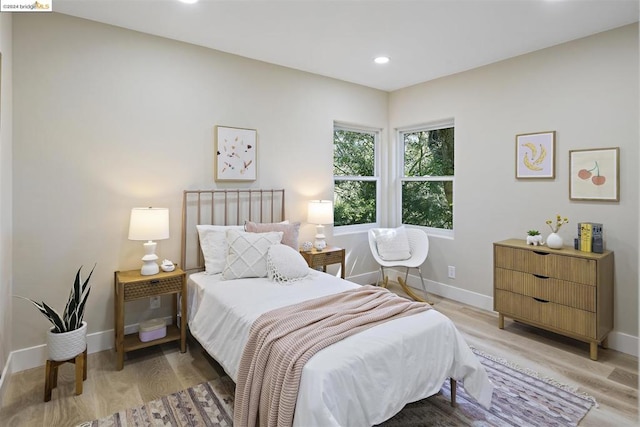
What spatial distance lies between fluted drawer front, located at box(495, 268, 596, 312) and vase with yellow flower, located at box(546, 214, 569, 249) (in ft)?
0.96

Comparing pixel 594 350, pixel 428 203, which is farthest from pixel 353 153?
pixel 594 350

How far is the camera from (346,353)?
169 cm

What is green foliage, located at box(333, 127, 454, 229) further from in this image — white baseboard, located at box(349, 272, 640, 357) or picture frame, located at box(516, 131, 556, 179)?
picture frame, located at box(516, 131, 556, 179)

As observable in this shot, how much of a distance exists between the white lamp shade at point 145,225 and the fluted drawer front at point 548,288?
298 centimetres

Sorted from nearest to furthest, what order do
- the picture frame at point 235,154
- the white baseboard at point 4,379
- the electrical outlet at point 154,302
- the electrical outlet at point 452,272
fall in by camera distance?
the white baseboard at point 4,379 < the electrical outlet at point 154,302 < the picture frame at point 235,154 < the electrical outlet at point 452,272

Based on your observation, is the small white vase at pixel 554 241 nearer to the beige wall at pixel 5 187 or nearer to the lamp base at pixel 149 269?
the lamp base at pixel 149 269

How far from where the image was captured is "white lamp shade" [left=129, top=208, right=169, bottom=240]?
2.69 meters

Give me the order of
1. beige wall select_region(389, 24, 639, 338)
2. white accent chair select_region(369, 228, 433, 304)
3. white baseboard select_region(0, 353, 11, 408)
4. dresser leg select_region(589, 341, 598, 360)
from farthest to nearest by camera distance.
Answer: white accent chair select_region(369, 228, 433, 304) < beige wall select_region(389, 24, 639, 338) < dresser leg select_region(589, 341, 598, 360) < white baseboard select_region(0, 353, 11, 408)

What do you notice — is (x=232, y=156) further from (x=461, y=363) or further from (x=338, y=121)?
(x=461, y=363)

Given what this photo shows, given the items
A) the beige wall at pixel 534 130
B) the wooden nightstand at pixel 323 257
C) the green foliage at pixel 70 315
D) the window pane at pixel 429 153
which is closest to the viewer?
the green foliage at pixel 70 315

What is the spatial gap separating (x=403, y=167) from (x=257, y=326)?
3.46 metres

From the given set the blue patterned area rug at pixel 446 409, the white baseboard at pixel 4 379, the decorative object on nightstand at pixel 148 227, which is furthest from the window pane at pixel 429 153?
the white baseboard at pixel 4 379

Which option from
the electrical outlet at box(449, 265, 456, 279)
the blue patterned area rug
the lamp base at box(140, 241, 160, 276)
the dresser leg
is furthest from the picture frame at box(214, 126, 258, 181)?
the dresser leg

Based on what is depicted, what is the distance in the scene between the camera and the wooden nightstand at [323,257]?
366cm
